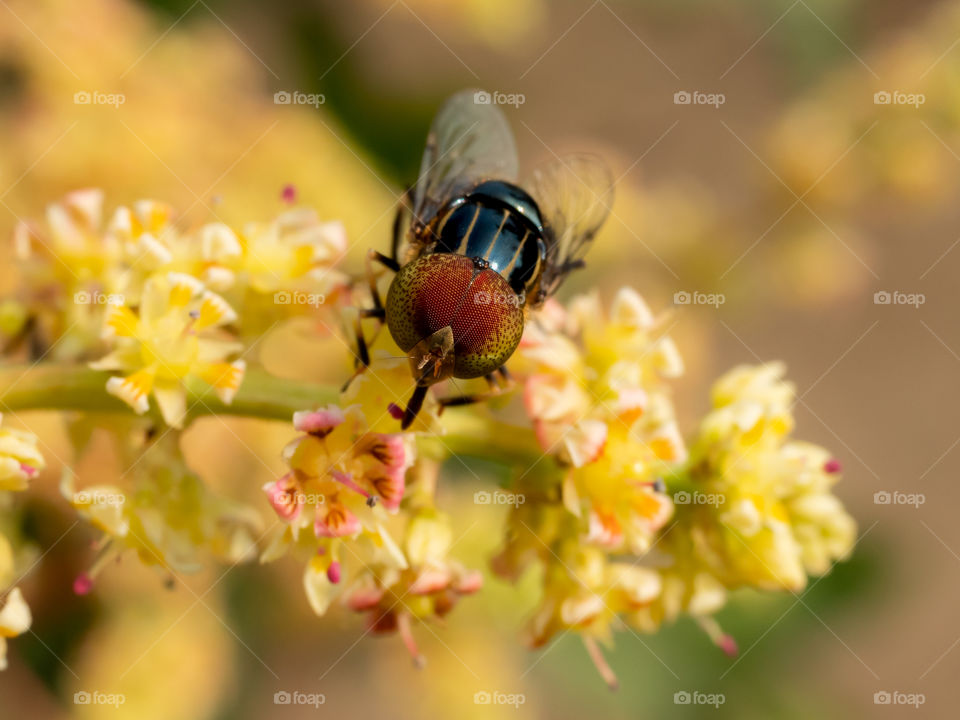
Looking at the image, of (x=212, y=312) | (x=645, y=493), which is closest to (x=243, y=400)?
(x=212, y=312)

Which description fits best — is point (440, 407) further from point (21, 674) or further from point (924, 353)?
point (924, 353)

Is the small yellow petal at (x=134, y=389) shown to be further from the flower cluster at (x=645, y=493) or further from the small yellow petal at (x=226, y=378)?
the flower cluster at (x=645, y=493)

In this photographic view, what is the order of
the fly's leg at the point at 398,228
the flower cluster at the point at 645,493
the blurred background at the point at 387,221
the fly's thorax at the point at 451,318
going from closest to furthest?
the fly's thorax at the point at 451,318, the flower cluster at the point at 645,493, the fly's leg at the point at 398,228, the blurred background at the point at 387,221

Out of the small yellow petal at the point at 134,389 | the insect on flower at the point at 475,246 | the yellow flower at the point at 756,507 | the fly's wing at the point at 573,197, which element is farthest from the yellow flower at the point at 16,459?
the yellow flower at the point at 756,507

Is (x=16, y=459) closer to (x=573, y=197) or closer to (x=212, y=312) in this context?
(x=212, y=312)

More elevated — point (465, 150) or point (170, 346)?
point (465, 150)

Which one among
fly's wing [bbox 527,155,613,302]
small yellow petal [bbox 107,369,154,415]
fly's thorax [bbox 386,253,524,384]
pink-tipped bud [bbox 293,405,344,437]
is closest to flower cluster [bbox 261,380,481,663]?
pink-tipped bud [bbox 293,405,344,437]
